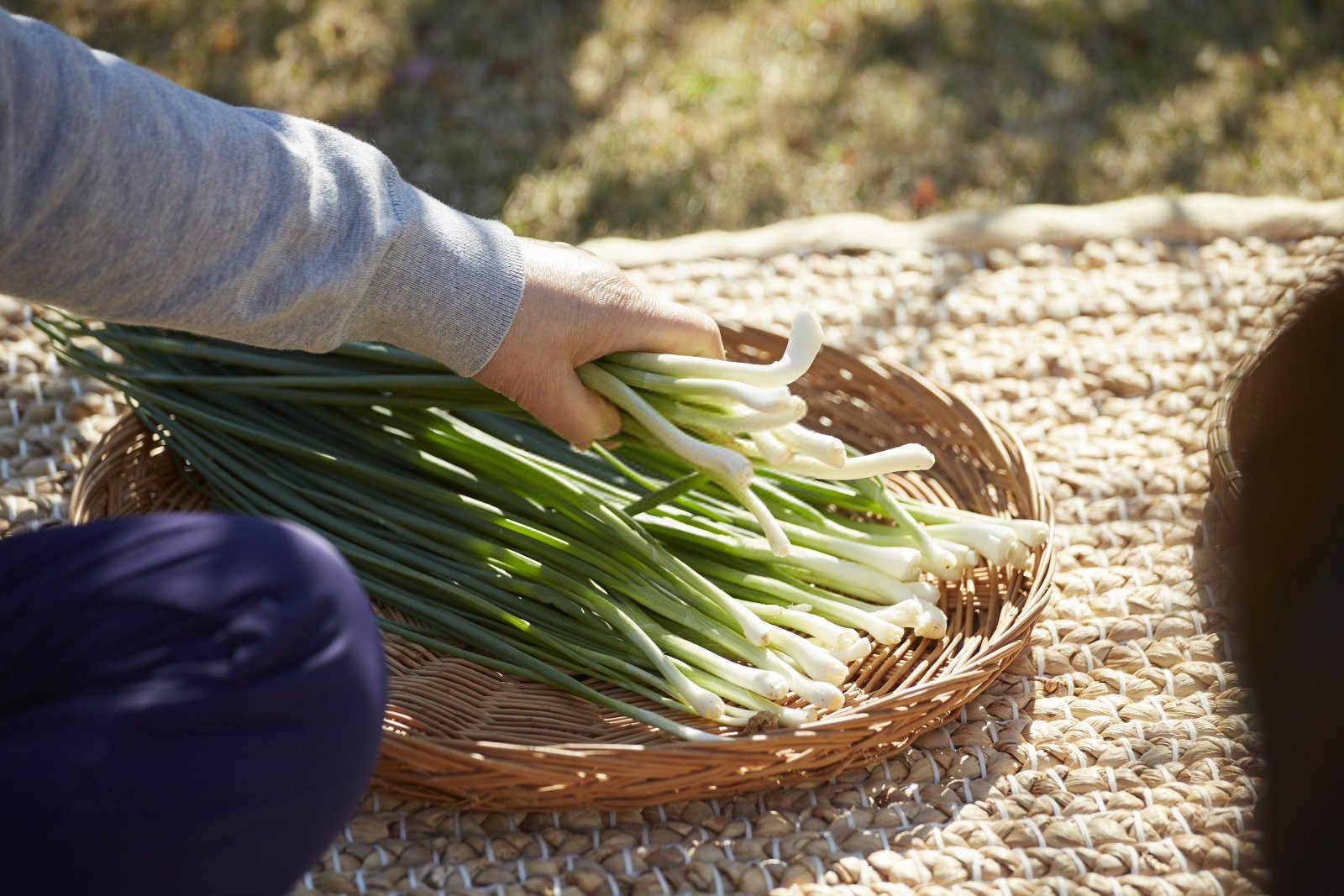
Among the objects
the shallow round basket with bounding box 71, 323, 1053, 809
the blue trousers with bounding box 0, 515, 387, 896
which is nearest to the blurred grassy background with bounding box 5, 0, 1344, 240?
the shallow round basket with bounding box 71, 323, 1053, 809

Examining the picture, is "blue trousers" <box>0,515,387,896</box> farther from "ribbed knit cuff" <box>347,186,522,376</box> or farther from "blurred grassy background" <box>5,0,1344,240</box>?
"blurred grassy background" <box>5,0,1344,240</box>

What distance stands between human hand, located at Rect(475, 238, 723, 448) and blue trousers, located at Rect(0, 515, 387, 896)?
40cm

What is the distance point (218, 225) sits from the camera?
1.10m

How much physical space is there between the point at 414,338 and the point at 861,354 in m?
0.71

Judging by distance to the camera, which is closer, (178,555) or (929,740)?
(178,555)

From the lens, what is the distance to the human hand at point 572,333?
134 cm

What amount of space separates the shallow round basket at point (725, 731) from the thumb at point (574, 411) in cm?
29

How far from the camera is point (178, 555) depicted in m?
0.96

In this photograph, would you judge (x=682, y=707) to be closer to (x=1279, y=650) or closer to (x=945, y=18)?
(x=1279, y=650)

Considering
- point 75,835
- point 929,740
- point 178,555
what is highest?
point 178,555

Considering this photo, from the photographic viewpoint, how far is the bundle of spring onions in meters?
1.38

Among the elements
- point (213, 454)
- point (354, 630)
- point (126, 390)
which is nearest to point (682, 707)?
point (354, 630)

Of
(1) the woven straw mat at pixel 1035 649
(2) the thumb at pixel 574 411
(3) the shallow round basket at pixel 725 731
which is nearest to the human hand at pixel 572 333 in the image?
(2) the thumb at pixel 574 411

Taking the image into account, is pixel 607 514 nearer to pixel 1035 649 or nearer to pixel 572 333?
pixel 572 333
